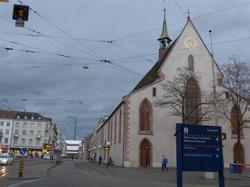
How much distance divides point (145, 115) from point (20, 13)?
131ft

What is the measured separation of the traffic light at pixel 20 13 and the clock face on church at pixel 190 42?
151 feet

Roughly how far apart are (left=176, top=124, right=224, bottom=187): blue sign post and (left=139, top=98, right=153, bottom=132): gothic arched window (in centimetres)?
3802

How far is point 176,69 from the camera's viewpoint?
56531mm

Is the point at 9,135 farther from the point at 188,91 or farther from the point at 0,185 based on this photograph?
the point at 0,185

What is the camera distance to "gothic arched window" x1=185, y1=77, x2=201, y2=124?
50.3 meters

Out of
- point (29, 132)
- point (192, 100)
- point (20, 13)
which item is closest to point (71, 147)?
point (29, 132)

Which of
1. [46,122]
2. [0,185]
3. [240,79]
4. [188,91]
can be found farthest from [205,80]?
[46,122]

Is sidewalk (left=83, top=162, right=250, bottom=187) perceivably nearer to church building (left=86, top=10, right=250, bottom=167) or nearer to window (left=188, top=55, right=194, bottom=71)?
church building (left=86, top=10, right=250, bottom=167)


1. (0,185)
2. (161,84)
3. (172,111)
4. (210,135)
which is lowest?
(0,185)

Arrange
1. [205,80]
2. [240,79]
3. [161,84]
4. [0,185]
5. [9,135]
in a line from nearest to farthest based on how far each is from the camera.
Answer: [0,185], [240,79], [161,84], [205,80], [9,135]

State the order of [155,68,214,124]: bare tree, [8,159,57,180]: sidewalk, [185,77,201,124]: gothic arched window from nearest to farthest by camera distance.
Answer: [8,159,57,180]: sidewalk < [155,68,214,124]: bare tree < [185,77,201,124]: gothic arched window

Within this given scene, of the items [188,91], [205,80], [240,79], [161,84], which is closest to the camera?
[240,79]

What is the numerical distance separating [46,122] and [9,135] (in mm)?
12411

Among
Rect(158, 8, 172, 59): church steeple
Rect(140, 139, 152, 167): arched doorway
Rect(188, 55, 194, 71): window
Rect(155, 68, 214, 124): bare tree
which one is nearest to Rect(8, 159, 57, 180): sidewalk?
Rect(140, 139, 152, 167): arched doorway
